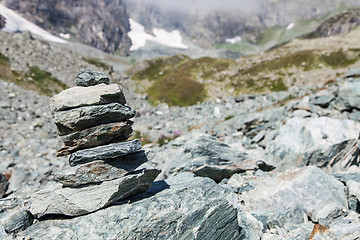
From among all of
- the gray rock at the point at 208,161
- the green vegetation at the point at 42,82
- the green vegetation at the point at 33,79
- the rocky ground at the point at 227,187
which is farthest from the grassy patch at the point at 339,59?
the green vegetation at the point at 33,79

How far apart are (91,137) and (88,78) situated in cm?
150

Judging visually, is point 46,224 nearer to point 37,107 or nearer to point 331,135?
point 331,135

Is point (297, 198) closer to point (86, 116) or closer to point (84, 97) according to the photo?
point (86, 116)

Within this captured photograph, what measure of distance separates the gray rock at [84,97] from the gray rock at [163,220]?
2444mm

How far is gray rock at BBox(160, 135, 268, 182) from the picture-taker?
31.1 ft

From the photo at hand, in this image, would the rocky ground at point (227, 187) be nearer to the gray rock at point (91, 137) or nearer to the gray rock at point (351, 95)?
the gray rock at point (351, 95)

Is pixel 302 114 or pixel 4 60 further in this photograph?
pixel 4 60

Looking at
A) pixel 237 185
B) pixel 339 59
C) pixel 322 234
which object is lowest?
pixel 237 185

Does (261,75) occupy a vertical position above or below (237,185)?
above

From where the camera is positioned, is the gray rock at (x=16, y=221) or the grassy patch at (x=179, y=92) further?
the grassy patch at (x=179, y=92)

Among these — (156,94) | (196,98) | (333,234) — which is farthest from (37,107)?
(156,94)

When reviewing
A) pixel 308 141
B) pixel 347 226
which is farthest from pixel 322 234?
pixel 308 141

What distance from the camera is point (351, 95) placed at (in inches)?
577

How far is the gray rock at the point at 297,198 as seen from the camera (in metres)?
6.43
